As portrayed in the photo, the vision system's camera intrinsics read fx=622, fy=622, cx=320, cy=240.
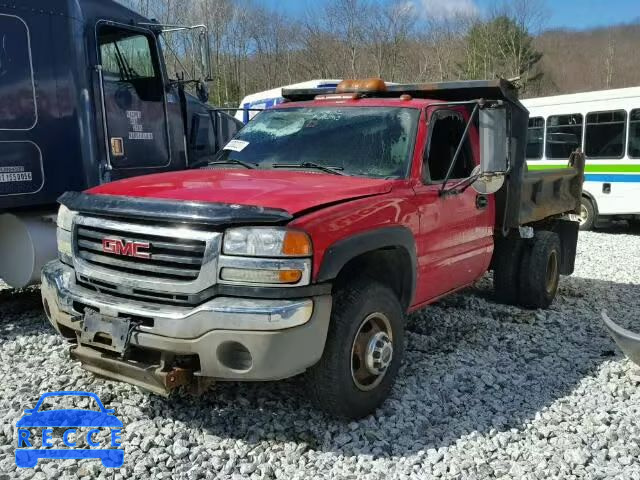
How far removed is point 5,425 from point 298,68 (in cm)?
3501

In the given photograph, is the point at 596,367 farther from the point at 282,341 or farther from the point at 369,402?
the point at 282,341

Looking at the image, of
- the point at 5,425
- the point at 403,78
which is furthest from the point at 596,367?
the point at 403,78

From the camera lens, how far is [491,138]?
14.3 feet

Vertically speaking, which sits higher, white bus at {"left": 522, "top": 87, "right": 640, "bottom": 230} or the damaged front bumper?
white bus at {"left": 522, "top": 87, "right": 640, "bottom": 230}

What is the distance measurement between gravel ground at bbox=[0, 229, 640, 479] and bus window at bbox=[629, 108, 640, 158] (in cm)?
731

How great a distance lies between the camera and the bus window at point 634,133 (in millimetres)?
11578

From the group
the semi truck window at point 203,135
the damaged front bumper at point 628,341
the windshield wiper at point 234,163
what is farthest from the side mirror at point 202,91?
the damaged front bumper at point 628,341

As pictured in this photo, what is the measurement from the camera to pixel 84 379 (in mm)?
4316

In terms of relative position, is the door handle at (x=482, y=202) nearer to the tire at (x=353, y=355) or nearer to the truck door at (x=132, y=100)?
the tire at (x=353, y=355)

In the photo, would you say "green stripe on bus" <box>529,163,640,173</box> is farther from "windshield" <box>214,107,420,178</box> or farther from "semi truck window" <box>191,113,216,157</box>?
"windshield" <box>214,107,420,178</box>

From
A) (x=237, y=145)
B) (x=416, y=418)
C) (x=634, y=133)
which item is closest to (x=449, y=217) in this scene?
(x=416, y=418)

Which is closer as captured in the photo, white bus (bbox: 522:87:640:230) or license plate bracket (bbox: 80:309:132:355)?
license plate bracket (bbox: 80:309:132:355)

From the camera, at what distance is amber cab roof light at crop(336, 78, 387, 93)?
537 centimetres

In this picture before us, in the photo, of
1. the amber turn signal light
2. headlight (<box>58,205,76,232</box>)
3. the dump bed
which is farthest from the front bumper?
the dump bed
